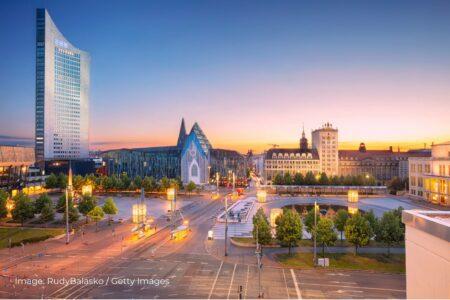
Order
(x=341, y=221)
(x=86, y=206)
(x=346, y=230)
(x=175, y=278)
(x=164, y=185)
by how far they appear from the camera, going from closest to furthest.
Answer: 1. (x=175, y=278)
2. (x=346, y=230)
3. (x=341, y=221)
4. (x=86, y=206)
5. (x=164, y=185)

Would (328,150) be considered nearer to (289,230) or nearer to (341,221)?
(341,221)

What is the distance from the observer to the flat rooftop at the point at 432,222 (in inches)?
562

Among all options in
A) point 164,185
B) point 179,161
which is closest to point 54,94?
point 179,161

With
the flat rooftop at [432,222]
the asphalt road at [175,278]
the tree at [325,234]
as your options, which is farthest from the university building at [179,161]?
the flat rooftop at [432,222]

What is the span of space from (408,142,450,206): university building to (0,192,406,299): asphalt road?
220 ft

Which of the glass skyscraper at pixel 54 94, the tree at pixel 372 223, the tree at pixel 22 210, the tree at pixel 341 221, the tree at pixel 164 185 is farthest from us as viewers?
the glass skyscraper at pixel 54 94

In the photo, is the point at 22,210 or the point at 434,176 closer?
the point at 22,210

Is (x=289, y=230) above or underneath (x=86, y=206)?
underneath

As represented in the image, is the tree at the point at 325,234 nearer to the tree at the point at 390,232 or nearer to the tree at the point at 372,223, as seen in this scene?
the tree at the point at 372,223

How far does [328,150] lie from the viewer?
18325 centimetres

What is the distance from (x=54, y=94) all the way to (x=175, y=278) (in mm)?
178002

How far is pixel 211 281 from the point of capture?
35594 millimetres

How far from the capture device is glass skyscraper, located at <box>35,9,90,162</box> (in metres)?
180

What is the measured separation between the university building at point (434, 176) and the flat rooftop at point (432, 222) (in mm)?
87110
